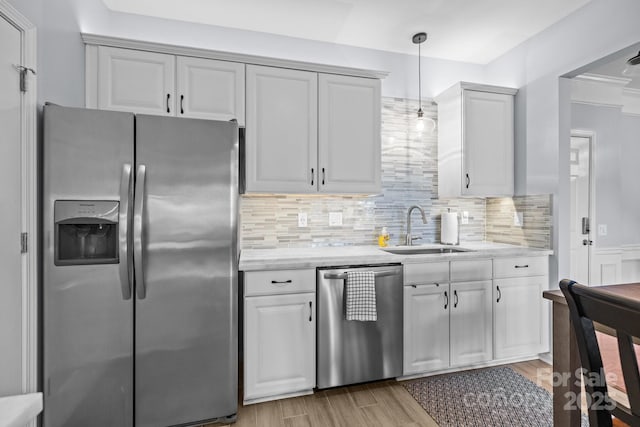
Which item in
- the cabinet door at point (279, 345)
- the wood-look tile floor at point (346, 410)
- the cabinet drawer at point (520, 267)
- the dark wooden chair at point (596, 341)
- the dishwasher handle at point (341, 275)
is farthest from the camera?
the cabinet drawer at point (520, 267)

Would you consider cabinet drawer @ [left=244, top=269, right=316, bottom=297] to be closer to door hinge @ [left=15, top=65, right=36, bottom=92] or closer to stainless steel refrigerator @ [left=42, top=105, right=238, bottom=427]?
stainless steel refrigerator @ [left=42, top=105, right=238, bottom=427]

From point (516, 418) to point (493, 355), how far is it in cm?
65

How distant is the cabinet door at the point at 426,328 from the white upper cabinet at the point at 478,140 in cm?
99

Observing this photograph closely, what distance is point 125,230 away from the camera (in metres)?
1.74

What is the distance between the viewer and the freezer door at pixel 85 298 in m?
1.67

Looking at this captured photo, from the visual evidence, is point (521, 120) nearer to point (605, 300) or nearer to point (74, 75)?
point (605, 300)

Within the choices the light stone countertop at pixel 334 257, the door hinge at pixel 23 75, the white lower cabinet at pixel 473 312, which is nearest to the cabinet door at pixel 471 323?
the white lower cabinet at pixel 473 312

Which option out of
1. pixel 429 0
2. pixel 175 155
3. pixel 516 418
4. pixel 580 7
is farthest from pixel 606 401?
pixel 580 7

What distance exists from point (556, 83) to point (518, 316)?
72.6 inches

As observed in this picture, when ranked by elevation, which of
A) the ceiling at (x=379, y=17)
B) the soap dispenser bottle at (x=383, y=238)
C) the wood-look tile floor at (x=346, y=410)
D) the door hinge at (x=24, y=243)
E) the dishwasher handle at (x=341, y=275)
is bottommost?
the wood-look tile floor at (x=346, y=410)

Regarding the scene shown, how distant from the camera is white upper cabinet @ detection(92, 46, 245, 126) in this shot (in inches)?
86.9

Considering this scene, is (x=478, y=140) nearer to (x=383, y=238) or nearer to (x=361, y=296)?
(x=383, y=238)

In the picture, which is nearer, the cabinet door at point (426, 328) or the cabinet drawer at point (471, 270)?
the cabinet door at point (426, 328)

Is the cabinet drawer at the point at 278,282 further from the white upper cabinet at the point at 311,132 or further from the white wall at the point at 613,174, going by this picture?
the white wall at the point at 613,174
